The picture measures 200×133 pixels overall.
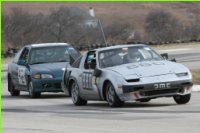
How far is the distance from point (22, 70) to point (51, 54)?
929 mm

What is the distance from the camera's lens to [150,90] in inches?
575

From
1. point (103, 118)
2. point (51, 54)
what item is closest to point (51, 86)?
point (51, 54)

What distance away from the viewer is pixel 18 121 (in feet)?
43.6

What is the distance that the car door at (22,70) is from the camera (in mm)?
20881

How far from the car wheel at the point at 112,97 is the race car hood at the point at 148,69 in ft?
1.22

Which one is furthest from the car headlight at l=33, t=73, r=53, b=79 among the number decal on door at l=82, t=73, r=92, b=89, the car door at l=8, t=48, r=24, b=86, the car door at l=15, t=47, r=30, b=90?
the number decal on door at l=82, t=73, r=92, b=89

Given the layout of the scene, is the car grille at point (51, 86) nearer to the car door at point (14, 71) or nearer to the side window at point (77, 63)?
the car door at point (14, 71)

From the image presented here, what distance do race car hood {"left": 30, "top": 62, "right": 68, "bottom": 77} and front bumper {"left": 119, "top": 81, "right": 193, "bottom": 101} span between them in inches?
208

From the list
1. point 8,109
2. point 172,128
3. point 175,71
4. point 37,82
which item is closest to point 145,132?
point 172,128

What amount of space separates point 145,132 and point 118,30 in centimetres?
5835

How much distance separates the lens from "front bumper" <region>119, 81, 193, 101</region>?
1458 cm

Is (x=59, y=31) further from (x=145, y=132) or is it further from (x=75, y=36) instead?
(x=145, y=132)

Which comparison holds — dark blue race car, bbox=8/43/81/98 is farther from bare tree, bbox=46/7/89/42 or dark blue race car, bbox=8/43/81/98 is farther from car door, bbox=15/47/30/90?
bare tree, bbox=46/7/89/42

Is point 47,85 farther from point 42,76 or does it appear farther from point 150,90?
point 150,90
